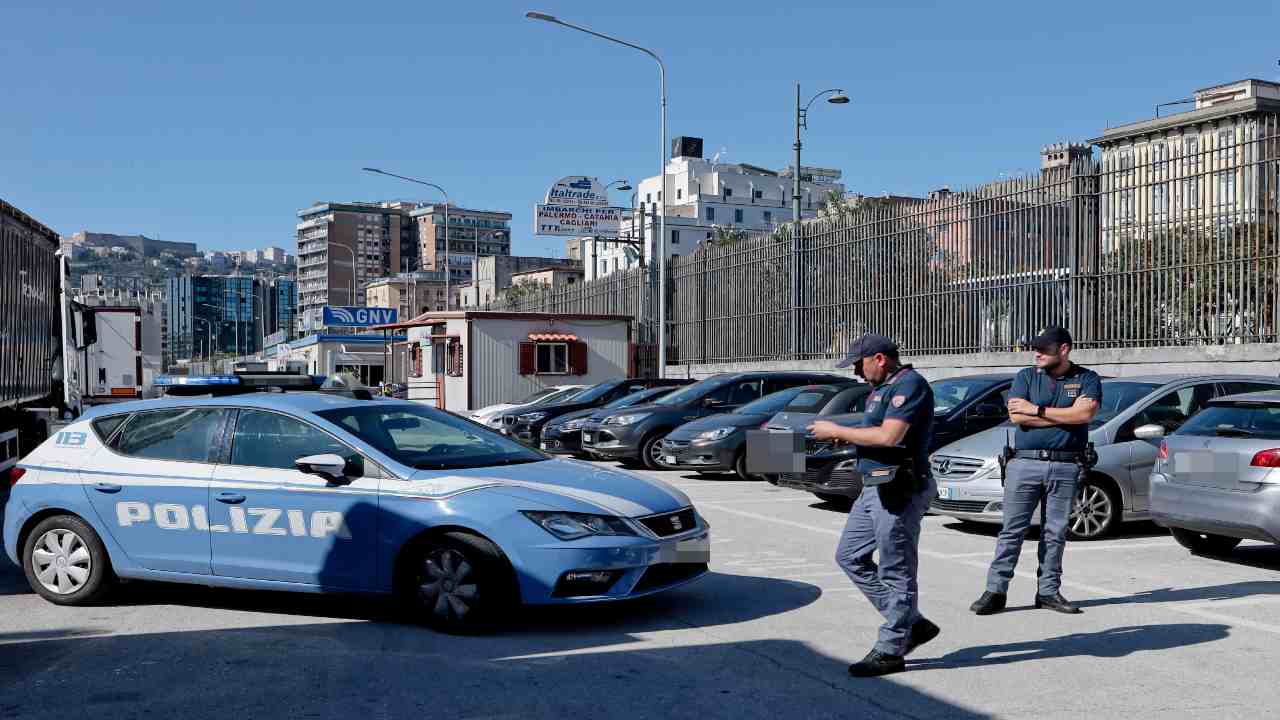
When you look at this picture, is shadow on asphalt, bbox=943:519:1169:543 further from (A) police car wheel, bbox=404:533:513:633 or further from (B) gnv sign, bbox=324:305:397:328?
(B) gnv sign, bbox=324:305:397:328

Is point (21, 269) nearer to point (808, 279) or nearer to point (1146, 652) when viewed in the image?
point (1146, 652)

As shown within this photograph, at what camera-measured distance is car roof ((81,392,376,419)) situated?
24.4ft

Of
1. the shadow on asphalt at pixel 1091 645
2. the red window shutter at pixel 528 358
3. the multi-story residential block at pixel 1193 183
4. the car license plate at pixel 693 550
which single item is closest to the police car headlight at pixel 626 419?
the multi-story residential block at pixel 1193 183

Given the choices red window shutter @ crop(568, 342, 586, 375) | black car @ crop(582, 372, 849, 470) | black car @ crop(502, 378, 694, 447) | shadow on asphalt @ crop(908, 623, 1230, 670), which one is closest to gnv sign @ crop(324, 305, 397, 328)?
red window shutter @ crop(568, 342, 586, 375)

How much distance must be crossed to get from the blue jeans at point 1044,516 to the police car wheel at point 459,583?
3.05 meters

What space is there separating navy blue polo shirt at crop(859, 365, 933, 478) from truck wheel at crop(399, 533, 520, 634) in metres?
2.12

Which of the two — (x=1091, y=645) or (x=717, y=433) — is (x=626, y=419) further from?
(x=1091, y=645)

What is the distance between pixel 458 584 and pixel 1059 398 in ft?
12.6

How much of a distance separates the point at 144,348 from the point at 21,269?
13.2 m

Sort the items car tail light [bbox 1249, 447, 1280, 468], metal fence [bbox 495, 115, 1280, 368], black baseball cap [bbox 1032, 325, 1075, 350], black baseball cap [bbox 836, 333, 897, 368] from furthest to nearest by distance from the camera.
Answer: metal fence [bbox 495, 115, 1280, 368] → car tail light [bbox 1249, 447, 1280, 468] → black baseball cap [bbox 1032, 325, 1075, 350] → black baseball cap [bbox 836, 333, 897, 368]

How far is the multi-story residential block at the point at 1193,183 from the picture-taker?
15180 millimetres

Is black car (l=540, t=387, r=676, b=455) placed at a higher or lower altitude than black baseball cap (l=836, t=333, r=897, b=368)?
lower

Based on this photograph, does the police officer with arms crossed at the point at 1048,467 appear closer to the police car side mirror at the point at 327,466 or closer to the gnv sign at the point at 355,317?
the police car side mirror at the point at 327,466

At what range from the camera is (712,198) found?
Result: 120 metres
